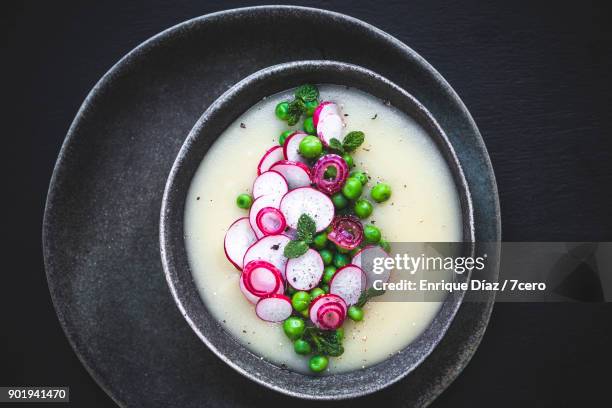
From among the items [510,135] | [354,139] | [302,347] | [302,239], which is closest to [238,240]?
[302,239]

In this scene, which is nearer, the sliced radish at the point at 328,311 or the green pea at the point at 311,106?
the sliced radish at the point at 328,311

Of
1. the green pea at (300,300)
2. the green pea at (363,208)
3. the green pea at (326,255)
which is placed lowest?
Result: the green pea at (300,300)

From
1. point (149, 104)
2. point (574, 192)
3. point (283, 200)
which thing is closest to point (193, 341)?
point (283, 200)

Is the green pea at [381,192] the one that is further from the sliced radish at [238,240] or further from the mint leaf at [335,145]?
the sliced radish at [238,240]

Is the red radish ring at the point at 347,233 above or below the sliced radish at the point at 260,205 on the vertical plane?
below

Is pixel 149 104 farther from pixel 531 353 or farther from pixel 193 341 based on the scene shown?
pixel 531 353

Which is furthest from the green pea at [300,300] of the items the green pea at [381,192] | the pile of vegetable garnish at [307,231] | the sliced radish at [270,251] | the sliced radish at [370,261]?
the green pea at [381,192]

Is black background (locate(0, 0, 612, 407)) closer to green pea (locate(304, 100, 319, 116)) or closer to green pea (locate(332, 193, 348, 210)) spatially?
green pea (locate(304, 100, 319, 116))
